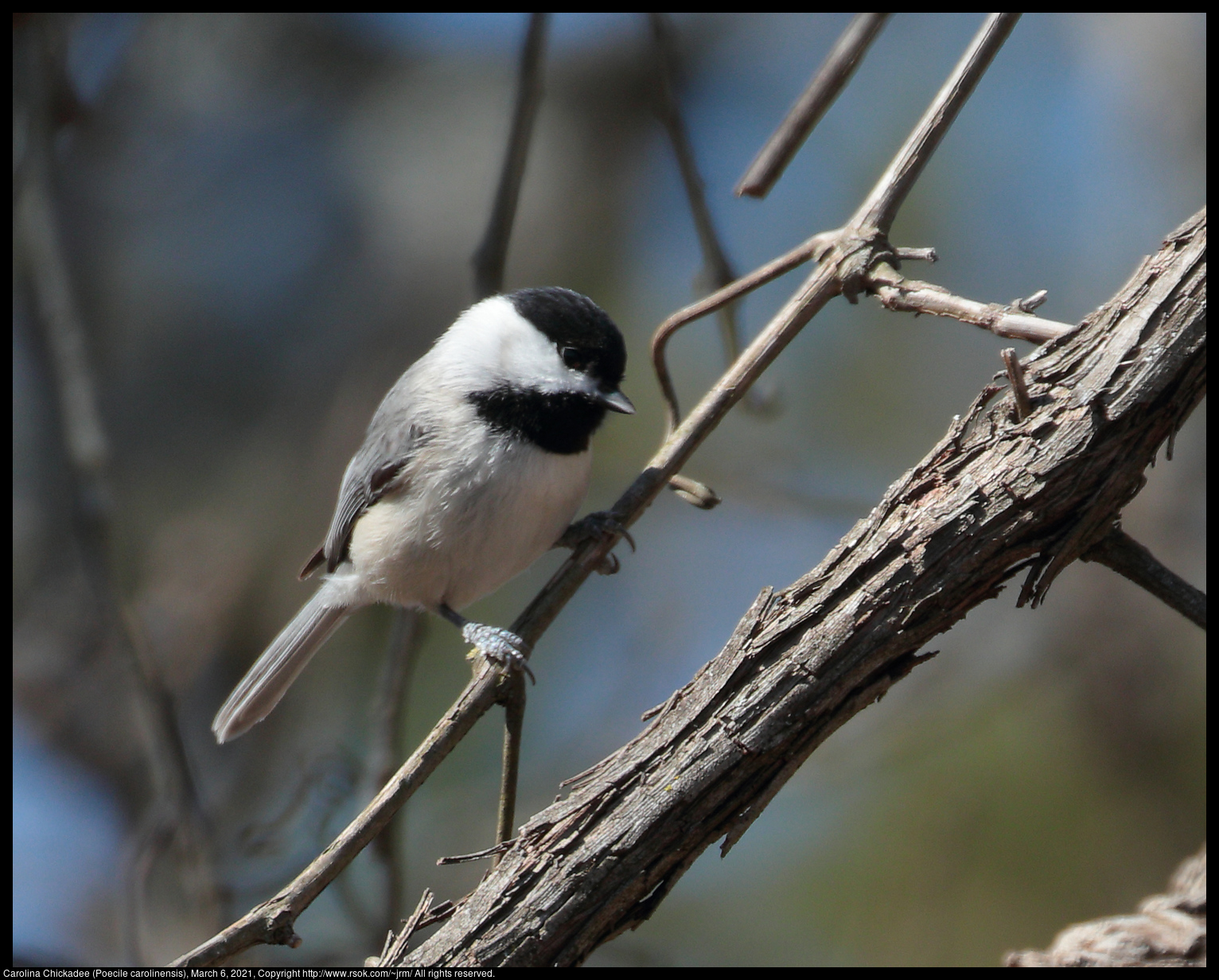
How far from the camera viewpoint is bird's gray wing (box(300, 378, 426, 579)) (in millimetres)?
2631

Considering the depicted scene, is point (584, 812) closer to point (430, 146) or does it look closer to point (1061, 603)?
point (1061, 603)

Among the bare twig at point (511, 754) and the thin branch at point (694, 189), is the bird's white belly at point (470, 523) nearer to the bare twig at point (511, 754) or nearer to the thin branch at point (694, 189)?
the thin branch at point (694, 189)

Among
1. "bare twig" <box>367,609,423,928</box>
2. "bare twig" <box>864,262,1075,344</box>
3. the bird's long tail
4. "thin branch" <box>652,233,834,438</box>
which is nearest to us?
"bare twig" <box>864,262,1075,344</box>

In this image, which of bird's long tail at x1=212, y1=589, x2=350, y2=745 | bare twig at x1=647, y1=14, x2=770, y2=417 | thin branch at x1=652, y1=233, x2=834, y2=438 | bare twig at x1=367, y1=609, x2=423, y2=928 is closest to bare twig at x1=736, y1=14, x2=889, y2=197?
thin branch at x1=652, y1=233, x2=834, y2=438

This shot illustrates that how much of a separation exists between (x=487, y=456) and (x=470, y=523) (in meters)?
0.18

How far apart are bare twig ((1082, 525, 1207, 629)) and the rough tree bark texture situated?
0.04m

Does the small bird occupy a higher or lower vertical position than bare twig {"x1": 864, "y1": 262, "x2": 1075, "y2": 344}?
lower

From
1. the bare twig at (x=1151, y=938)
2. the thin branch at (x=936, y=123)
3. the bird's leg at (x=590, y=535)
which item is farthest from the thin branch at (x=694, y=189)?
the bare twig at (x=1151, y=938)

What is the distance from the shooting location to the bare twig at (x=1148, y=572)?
4.43ft

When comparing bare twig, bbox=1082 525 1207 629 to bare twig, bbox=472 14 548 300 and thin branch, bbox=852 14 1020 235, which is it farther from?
bare twig, bbox=472 14 548 300

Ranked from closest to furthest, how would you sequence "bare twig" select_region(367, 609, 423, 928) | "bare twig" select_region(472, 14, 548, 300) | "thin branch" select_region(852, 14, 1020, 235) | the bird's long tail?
1. "thin branch" select_region(852, 14, 1020, 235)
2. "bare twig" select_region(472, 14, 548, 300)
3. "bare twig" select_region(367, 609, 423, 928)
4. the bird's long tail

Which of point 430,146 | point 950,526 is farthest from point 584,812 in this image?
point 430,146

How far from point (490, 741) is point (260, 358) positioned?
2660mm

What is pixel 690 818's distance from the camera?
1.38 meters
